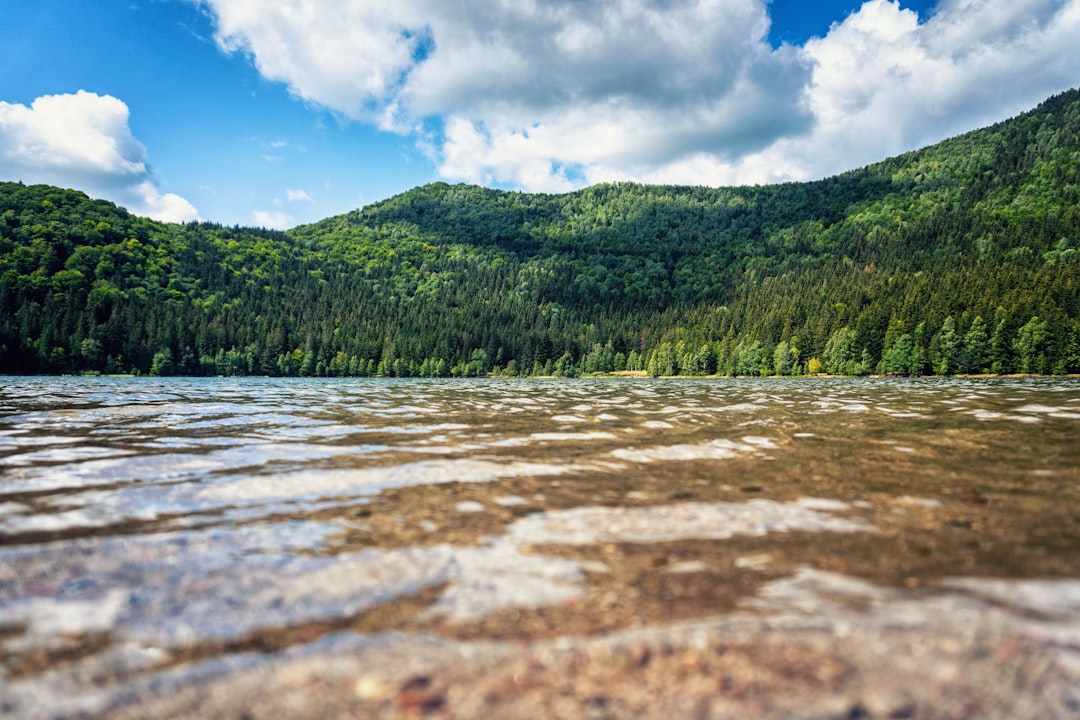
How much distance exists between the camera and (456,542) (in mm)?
5727

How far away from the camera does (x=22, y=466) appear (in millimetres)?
9797

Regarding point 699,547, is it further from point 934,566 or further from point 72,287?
point 72,287

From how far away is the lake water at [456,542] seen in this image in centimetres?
374

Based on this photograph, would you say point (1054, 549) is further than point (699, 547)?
No

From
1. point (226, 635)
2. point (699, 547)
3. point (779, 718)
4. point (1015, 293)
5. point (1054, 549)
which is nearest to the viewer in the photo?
point (779, 718)

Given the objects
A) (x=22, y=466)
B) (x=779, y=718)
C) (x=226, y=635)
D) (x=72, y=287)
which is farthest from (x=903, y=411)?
(x=72, y=287)

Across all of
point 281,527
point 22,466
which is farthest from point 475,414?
point 281,527

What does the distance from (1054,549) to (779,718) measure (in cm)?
443

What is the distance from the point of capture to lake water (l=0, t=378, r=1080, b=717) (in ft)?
12.3

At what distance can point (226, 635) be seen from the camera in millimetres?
3697

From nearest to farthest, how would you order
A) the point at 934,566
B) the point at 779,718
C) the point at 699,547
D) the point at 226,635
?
1. the point at 779,718
2. the point at 226,635
3. the point at 934,566
4. the point at 699,547

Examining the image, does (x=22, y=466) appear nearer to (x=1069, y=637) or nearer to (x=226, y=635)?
(x=226, y=635)

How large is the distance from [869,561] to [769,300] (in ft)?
686

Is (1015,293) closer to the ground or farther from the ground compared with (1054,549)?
farther from the ground
